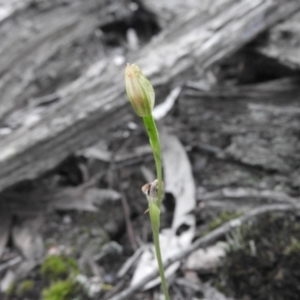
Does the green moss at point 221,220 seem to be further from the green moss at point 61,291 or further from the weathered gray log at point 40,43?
the weathered gray log at point 40,43

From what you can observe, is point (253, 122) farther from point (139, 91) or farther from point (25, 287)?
point (139, 91)

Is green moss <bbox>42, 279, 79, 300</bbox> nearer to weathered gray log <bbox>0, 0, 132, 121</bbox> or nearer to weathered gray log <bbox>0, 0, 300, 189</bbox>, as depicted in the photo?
weathered gray log <bbox>0, 0, 300, 189</bbox>

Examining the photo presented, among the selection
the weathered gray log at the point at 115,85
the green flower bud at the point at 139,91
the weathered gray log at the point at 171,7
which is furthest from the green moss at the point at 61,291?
the weathered gray log at the point at 171,7

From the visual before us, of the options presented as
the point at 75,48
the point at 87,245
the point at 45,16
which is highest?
the point at 45,16

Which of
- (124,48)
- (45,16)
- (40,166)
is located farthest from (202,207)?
(124,48)

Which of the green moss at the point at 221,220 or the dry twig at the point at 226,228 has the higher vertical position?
the dry twig at the point at 226,228

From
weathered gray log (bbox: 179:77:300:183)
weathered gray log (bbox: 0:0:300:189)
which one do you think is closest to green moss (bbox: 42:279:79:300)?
weathered gray log (bbox: 0:0:300:189)

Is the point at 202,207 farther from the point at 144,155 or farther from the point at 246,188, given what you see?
the point at 144,155

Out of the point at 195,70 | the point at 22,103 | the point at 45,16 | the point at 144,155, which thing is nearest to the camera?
the point at 195,70
